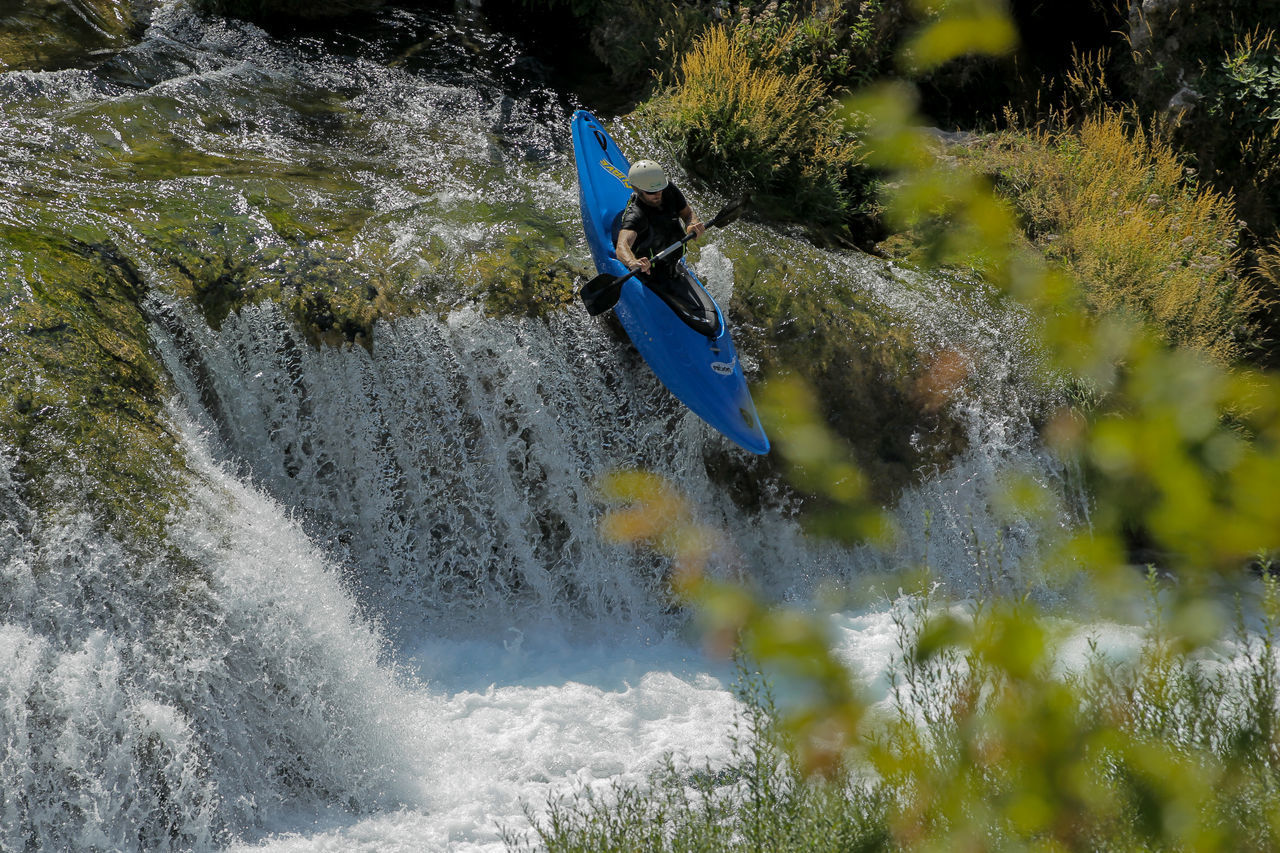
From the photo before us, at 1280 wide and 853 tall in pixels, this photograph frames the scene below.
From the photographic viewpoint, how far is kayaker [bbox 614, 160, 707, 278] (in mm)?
4566

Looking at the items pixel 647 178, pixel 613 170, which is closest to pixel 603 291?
pixel 647 178

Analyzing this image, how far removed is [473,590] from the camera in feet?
14.8

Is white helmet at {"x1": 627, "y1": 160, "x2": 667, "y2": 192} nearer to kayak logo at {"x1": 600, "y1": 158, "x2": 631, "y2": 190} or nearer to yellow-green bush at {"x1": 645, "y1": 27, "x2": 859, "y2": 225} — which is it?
kayak logo at {"x1": 600, "y1": 158, "x2": 631, "y2": 190}

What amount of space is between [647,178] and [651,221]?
229mm

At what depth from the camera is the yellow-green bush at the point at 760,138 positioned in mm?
6016

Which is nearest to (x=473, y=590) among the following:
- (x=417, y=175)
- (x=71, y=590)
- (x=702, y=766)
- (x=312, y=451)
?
(x=312, y=451)

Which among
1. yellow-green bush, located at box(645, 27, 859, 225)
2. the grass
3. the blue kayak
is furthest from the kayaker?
the grass

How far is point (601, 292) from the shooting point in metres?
4.36

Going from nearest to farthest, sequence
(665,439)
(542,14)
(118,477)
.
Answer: (118,477), (665,439), (542,14)

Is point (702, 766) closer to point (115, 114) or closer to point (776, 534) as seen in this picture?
point (776, 534)

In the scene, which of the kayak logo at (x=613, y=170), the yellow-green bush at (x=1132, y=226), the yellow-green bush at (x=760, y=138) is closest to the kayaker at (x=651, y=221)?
the kayak logo at (x=613, y=170)

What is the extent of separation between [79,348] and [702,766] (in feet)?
9.31

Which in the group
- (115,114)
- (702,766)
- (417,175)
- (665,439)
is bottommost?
(702,766)

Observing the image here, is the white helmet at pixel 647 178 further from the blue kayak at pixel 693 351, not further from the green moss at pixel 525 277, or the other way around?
the green moss at pixel 525 277
